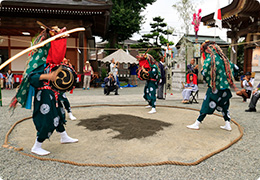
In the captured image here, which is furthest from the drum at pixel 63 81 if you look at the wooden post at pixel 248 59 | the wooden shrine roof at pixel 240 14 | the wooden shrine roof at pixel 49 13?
the wooden post at pixel 248 59

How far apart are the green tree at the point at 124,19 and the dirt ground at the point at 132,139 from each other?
15137 mm

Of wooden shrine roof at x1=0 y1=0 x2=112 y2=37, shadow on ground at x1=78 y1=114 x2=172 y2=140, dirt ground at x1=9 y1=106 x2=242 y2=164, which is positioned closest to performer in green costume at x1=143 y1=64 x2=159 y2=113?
dirt ground at x1=9 y1=106 x2=242 y2=164

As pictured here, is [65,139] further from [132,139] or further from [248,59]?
[248,59]

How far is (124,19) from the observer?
18453mm

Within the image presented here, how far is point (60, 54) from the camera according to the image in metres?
2.91

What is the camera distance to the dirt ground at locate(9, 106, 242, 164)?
9.19 ft

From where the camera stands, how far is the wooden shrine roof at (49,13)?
11.2 metres

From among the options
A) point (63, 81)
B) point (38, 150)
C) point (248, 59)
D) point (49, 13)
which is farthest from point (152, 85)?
point (248, 59)

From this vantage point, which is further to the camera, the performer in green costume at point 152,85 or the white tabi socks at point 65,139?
the performer in green costume at point 152,85

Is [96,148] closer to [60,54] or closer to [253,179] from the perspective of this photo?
[60,54]

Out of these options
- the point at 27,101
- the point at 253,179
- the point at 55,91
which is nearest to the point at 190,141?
the point at 253,179

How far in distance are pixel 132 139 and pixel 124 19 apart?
54.8 ft

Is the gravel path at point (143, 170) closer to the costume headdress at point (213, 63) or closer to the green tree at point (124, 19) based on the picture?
the costume headdress at point (213, 63)

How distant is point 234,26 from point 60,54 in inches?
587
